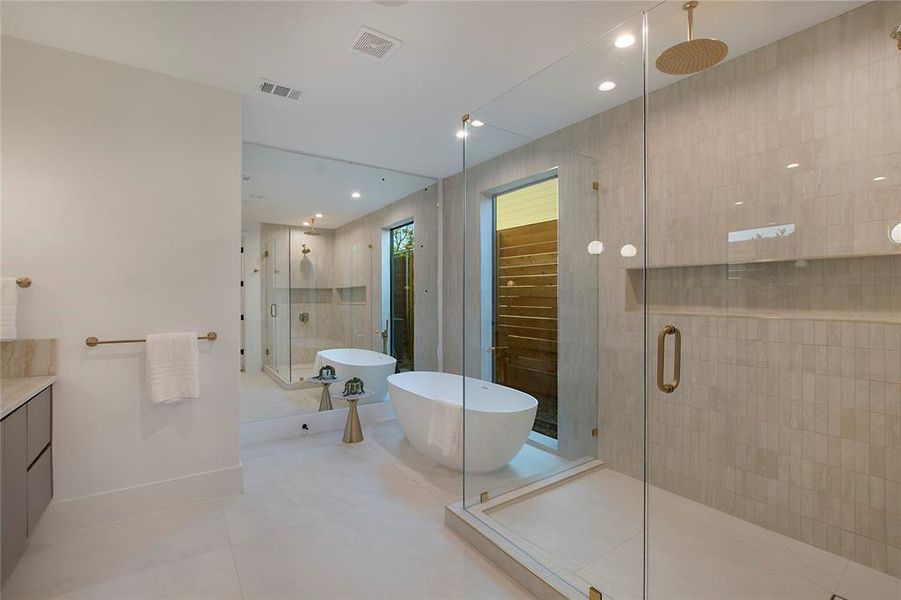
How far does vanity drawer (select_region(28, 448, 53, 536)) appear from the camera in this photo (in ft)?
6.29

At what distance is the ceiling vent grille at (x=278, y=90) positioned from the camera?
2637mm

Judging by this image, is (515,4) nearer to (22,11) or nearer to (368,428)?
(22,11)

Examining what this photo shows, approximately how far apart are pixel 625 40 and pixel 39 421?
11.5 ft

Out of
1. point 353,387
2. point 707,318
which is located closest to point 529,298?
point 707,318

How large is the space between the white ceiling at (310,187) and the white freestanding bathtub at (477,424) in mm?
2196

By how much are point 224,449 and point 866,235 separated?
12.1 ft

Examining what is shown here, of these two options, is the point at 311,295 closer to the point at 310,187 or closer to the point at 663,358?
the point at 310,187

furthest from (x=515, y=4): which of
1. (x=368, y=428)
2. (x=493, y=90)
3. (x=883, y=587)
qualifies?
(x=368, y=428)

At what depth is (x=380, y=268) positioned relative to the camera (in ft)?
15.1

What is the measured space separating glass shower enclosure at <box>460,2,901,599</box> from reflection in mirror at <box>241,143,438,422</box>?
1.99 metres

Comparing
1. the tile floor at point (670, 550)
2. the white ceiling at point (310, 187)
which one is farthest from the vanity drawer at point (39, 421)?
the tile floor at point (670, 550)

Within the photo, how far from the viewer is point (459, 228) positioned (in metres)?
4.33

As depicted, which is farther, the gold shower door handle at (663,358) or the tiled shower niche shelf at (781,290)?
the gold shower door handle at (663,358)

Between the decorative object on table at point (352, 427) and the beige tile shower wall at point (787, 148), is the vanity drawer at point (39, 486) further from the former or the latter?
the beige tile shower wall at point (787, 148)
